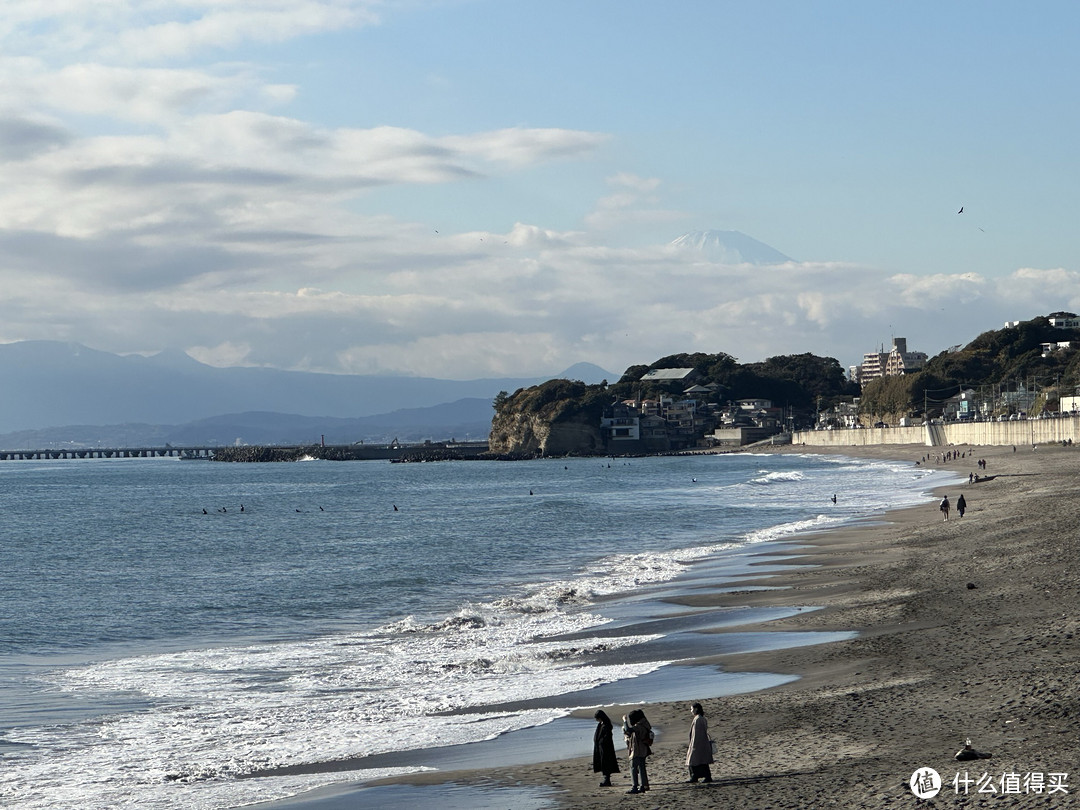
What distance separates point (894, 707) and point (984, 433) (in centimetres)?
14005

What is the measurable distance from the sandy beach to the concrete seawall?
326 feet

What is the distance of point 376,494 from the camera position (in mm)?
117312

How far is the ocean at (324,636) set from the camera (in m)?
17.4

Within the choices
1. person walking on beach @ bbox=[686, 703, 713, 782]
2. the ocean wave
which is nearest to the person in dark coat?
person walking on beach @ bbox=[686, 703, 713, 782]

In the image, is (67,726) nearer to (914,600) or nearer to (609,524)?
(914,600)

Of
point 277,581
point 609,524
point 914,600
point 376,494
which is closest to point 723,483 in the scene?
point 376,494

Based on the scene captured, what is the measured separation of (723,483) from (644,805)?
9794 centimetres

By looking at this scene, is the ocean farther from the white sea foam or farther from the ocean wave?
the ocean wave

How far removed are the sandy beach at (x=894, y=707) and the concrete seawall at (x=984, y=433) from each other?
99.3 metres

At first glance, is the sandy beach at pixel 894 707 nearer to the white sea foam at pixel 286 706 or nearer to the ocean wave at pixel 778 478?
the white sea foam at pixel 286 706

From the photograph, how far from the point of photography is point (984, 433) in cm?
14512

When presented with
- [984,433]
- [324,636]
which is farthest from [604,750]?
[984,433]

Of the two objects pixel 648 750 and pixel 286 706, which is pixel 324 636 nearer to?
pixel 286 706

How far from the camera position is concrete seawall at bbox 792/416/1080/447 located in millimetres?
121875
